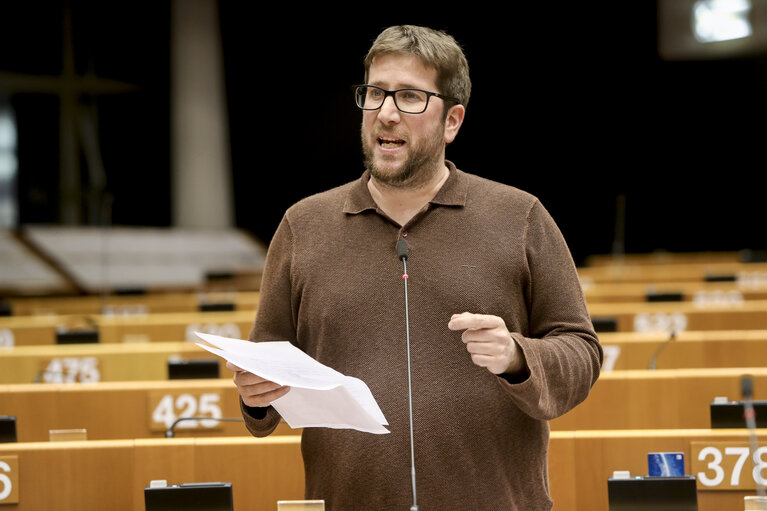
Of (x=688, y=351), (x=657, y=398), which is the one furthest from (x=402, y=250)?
(x=688, y=351)

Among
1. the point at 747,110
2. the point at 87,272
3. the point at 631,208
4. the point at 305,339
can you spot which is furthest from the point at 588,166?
the point at 305,339

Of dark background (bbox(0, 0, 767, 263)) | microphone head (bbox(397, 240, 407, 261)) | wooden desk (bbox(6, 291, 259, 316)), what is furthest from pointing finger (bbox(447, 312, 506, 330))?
dark background (bbox(0, 0, 767, 263))

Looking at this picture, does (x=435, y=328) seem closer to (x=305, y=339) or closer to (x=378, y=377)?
(x=378, y=377)

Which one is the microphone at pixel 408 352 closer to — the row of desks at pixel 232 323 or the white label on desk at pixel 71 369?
the white label on desk at pixel 71 369

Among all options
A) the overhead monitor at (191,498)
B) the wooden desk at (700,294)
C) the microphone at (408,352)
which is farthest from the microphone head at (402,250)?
the wooden desk at (700,294)

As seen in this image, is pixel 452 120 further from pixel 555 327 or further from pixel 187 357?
pixel 187 357

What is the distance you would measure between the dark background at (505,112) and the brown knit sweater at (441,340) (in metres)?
13.1

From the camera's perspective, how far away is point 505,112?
52.7ft

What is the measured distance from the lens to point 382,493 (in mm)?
1955

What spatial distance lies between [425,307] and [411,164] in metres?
0.29

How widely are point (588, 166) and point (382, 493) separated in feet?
47.7

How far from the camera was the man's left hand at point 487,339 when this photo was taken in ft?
5.56

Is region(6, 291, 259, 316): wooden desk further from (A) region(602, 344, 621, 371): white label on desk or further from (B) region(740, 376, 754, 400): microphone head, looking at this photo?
(B) region(740, 376, 754, 400): microphone head

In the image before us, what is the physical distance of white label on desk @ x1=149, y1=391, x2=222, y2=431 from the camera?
4.16 meters
